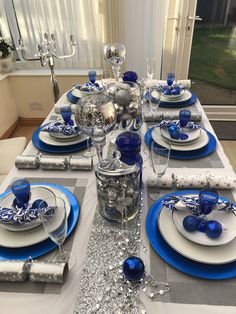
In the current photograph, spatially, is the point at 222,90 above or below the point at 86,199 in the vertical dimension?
below

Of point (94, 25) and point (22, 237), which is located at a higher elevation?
point (94, 25)

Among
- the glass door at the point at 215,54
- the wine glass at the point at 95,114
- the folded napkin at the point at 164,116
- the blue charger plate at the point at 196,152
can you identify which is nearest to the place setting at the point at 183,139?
the blue charger plate at the point at 196,152

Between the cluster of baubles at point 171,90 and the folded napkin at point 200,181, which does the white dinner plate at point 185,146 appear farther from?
the cluster of baubles at point 171,90

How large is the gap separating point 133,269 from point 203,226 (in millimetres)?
201

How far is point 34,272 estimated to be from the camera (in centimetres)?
59

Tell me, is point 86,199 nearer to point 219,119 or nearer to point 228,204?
point 228,204

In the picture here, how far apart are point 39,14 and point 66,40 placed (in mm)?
303

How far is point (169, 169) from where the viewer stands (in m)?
0.96

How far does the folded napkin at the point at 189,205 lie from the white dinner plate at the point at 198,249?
2.3 inches

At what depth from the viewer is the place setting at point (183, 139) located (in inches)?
40.2

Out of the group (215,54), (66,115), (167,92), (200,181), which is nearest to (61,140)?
(66,115)

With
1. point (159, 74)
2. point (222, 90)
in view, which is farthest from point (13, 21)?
point (222, 90)

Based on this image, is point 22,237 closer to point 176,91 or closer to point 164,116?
point 164,116

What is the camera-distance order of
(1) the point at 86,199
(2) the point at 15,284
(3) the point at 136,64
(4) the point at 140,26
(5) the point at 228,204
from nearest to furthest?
(2) the point at 15,284, (5) the point at 228,204, (1) the point at 86,199, (4) the point at 140,26, (3) the point at 136,64
